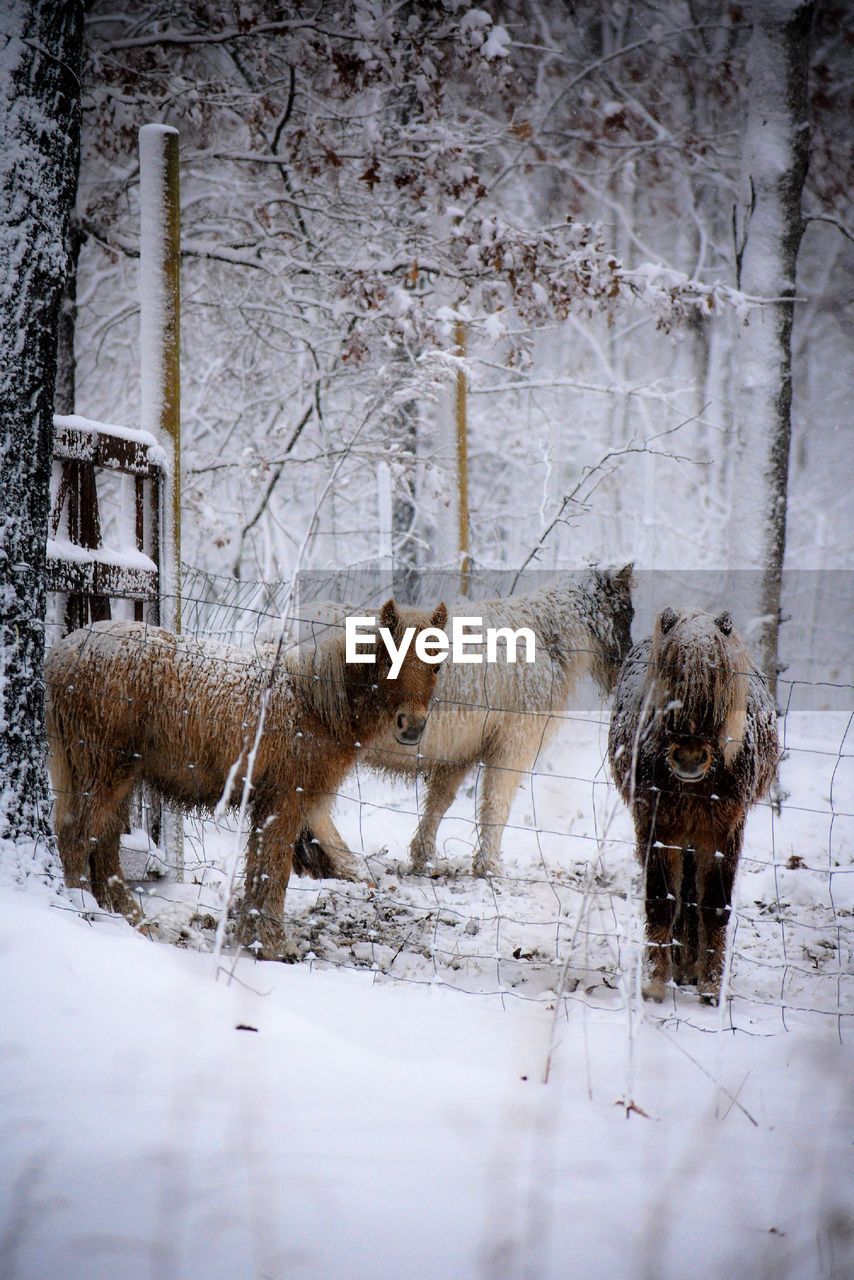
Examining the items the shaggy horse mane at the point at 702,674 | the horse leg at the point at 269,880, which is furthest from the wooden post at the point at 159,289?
the shaggy horse mane at the point at 702,674

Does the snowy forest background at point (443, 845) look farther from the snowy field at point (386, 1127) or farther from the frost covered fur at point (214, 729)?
the frost covered fur at point (214, 729)

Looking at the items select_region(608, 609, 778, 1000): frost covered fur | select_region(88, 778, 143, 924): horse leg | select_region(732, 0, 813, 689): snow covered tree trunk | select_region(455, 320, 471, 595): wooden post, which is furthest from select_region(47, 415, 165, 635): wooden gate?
select_region(732, 0, 813, 689): snow covered tree trunk

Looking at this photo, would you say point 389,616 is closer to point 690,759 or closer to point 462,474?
point 690,759

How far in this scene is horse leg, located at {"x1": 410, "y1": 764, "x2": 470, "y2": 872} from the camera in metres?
5.25

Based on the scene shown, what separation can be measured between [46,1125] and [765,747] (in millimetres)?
3016

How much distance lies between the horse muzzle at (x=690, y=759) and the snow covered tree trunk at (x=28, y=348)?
7.18ft

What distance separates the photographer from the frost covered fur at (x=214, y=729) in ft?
11.5

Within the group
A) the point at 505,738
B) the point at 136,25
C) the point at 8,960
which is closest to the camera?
the point at 8,960

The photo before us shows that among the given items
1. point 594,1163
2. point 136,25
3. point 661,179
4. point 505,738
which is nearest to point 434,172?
point 136,25

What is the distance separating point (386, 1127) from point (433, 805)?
12.3ft

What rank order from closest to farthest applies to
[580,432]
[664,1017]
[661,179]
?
1. [664,1017]
2. [661,179]
3. [580,432]

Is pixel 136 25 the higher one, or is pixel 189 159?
pixel 136 25

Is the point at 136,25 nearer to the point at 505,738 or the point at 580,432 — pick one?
the point at 505,738

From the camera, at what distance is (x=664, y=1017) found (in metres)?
2.85
